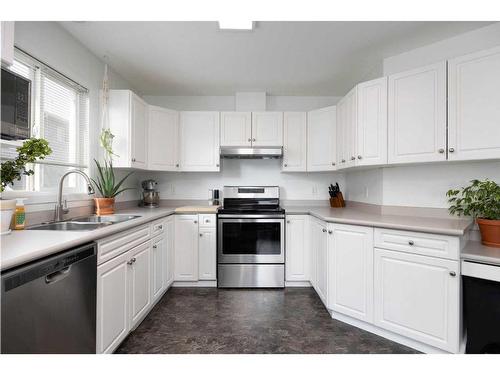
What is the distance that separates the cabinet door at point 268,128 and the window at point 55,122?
6.05 ft

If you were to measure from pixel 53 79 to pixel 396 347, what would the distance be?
134 inches

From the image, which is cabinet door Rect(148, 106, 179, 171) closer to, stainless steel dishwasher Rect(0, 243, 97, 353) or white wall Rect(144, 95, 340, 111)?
white wall Rect(144, 95, 340, 111)

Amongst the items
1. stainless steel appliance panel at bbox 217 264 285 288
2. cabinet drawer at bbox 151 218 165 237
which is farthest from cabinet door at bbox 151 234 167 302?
stainless steel appliance panel at bbox 217 264 285 288

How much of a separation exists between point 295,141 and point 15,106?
2.62 m

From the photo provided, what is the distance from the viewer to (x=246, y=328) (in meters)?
2.00

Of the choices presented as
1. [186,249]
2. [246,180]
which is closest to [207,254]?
[186,249]

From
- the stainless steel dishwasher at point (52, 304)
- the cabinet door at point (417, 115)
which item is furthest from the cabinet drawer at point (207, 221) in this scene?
the cabinet door at point (417, 115)

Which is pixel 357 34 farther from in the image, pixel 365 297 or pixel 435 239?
pixel 365 297

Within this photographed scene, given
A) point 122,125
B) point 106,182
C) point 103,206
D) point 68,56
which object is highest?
point 68,56

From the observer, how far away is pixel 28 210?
1649 mm

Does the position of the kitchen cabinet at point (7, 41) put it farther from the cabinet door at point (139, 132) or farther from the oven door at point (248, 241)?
the oven door at point (248, 241)

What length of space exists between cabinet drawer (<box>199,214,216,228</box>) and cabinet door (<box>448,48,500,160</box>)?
7.45 feet

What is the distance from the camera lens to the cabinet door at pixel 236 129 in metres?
3.12

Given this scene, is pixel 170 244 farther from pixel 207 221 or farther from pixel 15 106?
pixel 15 106
